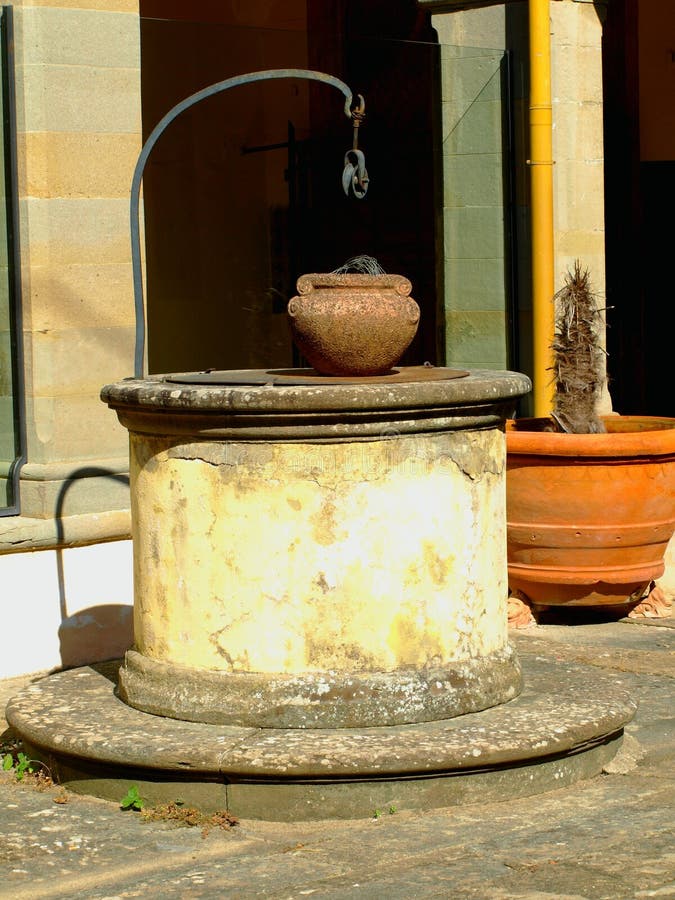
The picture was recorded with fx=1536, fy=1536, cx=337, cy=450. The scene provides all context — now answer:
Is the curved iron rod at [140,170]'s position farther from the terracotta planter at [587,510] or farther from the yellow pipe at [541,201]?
the yellow pipe at [541,201]

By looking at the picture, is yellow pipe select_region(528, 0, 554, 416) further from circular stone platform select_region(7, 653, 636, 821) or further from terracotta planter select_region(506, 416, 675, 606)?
circular stone platform select_region(7, 653, 636, 821)

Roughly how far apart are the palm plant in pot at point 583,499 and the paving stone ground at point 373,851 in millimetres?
2172

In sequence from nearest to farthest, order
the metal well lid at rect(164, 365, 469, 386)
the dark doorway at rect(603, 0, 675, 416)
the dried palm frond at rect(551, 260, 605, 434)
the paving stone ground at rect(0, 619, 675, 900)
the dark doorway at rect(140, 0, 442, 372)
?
the paving stone ground at rect(0, 619, 675, 900) < the metal well lid at rect(164, 365, 469, 386) < the dried palm frond at rect(551, 260, 605, 434) < the dark doorway at rect(140, 0, 442, 372) < the dark doorway at rect(603, 0, 675, 416)

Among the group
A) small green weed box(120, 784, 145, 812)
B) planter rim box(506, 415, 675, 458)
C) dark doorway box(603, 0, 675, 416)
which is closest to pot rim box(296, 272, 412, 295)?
small green weed box(120, 784, 145, 812)

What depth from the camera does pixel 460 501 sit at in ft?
15.3

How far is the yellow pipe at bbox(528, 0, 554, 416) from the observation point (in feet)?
24.5

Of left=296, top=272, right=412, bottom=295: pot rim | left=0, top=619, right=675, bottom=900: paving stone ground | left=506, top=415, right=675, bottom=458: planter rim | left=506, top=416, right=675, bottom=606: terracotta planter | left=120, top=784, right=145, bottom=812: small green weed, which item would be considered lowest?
left=0, top=619, right=675, bottom=900: paving stone ground

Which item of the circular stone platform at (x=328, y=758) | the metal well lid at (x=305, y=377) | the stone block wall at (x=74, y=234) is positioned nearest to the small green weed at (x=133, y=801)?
the circular stone platform at (x=328, y=758)

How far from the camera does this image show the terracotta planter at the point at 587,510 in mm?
6801

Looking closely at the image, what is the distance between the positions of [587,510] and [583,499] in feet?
0.17

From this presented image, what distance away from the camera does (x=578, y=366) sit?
7.06 m

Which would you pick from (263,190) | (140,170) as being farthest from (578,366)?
(263,190)

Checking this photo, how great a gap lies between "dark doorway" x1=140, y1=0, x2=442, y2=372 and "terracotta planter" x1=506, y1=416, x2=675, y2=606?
2995mm

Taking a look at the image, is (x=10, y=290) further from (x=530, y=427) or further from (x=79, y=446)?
(x=530, y=427)
